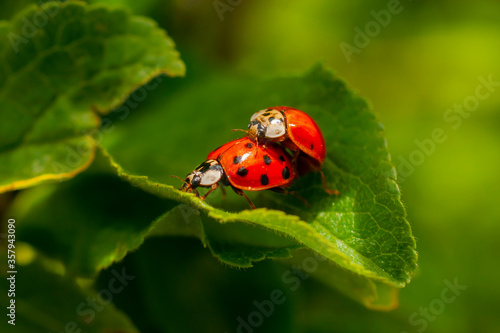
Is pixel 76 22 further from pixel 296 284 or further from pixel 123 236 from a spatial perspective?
pixel 296 284

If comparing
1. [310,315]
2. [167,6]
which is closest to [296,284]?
[310,315]

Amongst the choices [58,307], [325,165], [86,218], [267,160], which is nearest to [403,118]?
[325,165]

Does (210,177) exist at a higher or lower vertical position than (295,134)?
lower

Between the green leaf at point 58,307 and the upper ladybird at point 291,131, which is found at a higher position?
the upper ladybird at point 291,131

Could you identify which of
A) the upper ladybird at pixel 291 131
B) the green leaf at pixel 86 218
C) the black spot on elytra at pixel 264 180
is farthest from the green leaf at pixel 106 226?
the upper ladybird at pixel 291 131

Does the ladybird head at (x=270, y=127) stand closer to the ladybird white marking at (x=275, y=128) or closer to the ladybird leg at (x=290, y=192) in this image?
the ladybird white marking at (x=275, y=128)

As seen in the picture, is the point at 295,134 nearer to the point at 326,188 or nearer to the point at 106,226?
the point at 326,188
